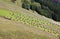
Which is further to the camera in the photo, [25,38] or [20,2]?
[20,2]

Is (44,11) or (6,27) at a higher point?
(6,27)

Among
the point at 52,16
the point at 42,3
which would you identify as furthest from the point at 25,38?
the point at 42,3

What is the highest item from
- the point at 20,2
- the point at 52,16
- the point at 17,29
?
the point at 17,29

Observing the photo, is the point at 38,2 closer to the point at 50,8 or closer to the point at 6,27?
the point at 50,8

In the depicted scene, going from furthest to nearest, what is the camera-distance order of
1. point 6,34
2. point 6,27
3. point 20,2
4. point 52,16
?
point 52,16, point 20,2, point 6,27, point 6,34

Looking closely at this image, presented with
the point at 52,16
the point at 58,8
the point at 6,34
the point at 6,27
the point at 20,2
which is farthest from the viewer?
the point at 58,8

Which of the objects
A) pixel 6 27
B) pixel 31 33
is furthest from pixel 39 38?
pixel 6 27

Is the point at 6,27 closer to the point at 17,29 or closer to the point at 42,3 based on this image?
the point at 17,29
